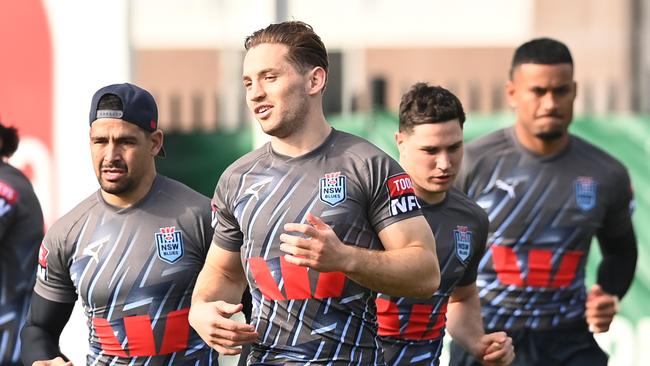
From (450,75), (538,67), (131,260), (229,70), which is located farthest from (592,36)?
(131,260)

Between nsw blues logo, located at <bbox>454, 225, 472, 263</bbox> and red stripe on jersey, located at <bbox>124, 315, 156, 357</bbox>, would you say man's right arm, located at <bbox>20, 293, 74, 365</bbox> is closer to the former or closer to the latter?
red stripe on jersey, located at <bbox>124, 315, 156, 357</bbox>

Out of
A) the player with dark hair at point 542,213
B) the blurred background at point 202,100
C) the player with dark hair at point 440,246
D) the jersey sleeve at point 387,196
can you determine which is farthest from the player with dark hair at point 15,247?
the jersey sleeve at point 387,196

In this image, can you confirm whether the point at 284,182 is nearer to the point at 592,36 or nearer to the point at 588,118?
the point at 588,118

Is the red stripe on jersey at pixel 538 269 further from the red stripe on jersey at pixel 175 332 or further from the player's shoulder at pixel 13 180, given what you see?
the player's shoulder at pixel 13 180

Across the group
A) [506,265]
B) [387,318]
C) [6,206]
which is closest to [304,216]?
[387,318]

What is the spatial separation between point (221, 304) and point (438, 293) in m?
1.75

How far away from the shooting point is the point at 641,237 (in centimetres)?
1165

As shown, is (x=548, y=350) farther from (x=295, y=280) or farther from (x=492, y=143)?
(x=295, y=280)

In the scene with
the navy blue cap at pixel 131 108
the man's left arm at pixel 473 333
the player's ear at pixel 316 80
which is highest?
the player's ear at pixel 316 80

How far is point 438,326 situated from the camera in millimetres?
7746

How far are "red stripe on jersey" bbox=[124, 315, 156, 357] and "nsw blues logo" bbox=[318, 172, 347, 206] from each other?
1.41 m

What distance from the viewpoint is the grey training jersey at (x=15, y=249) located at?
8.88 metres

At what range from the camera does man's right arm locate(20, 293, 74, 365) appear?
7359 mm

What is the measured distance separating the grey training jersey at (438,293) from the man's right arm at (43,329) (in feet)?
4.95
